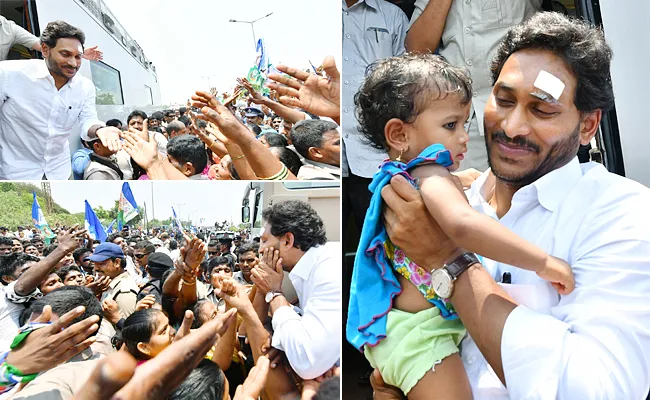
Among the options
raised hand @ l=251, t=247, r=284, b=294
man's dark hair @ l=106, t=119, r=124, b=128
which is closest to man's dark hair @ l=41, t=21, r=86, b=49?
man's dark hair @ l=106, t=119, r=124, b=128

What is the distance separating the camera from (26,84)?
2127 mm

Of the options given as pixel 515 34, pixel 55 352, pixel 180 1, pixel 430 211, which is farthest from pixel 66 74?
pixel 515 34

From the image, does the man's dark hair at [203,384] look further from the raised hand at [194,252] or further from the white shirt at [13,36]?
the white shirt at [13,36]

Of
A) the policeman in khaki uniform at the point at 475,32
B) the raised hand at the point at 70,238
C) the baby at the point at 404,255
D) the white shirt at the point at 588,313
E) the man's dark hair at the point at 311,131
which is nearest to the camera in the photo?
the white shirt at the point at 588,313

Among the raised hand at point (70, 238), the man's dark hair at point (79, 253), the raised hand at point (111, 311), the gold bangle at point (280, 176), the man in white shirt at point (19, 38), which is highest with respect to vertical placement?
the man in white shirt at point (19, 38)

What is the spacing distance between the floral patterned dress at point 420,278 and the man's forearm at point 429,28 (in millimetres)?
1101

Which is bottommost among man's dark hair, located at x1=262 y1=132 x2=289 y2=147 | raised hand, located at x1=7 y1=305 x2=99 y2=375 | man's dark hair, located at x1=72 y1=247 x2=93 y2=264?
raised hand, located at x1=7 y1=305 x2=99 y2=375

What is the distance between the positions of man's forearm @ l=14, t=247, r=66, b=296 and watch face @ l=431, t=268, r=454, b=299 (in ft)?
4.70

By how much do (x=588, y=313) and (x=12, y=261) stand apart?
6.48 ft

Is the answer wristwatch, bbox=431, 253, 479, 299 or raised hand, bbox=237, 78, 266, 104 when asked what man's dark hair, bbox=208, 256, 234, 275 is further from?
wristwatch, bbox=431, 253, 479, 299

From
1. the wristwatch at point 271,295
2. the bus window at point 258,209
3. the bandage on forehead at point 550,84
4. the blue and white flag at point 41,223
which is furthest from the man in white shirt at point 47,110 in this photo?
the bandage on forehead at point 550,84

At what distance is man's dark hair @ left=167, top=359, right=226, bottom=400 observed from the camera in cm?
194

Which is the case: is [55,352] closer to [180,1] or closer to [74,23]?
[74,23]

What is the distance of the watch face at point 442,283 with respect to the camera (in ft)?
4.98
